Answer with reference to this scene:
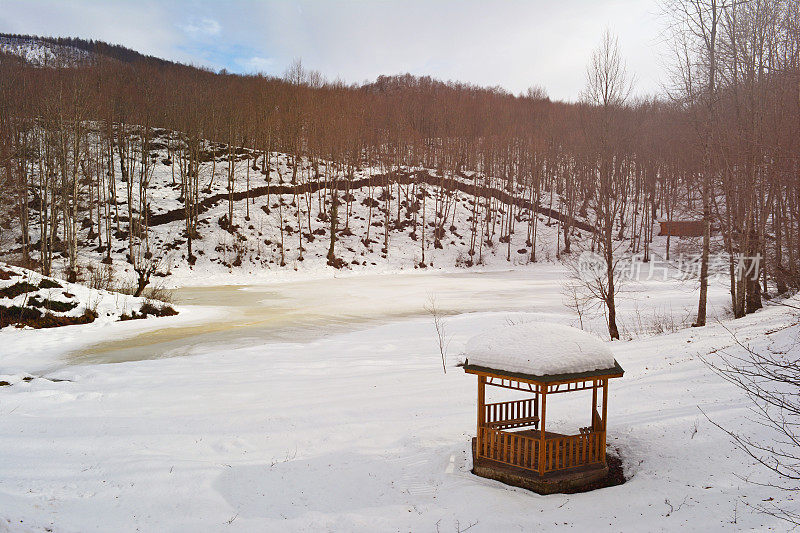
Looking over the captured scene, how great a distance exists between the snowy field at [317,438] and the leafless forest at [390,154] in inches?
308

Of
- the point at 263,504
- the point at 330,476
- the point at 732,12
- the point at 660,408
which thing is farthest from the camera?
the point at 732,12

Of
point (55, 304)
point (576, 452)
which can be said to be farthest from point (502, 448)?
point (55, 304)

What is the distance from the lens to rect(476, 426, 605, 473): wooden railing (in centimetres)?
852

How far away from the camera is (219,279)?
40.6 meters

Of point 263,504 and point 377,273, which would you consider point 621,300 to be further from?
point 263,504

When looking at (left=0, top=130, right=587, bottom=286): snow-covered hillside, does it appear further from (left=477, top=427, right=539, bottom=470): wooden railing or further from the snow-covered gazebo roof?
the snow-covered gazebo roof

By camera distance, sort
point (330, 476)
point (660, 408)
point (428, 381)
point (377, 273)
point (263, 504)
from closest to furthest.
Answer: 1. point (263, 504)
2. point (330, 476)
3. point (660, 408)
4. point (428, 381)
5. point (377, 273)

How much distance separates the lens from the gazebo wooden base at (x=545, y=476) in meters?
8.25

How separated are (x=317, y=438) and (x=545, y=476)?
4987mm

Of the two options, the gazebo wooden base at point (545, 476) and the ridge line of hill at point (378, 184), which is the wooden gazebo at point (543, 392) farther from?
the ridge line of hill at point (378, 184)

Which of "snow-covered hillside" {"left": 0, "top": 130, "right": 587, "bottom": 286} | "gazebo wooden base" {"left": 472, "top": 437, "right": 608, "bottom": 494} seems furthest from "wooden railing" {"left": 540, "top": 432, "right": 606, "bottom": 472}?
"snow-covered hillside" {"left": 0, "top": 130, "right": 587, "bottom": 286}

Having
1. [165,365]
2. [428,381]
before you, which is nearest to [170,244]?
[165,365]

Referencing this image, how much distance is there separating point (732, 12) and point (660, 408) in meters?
17.1

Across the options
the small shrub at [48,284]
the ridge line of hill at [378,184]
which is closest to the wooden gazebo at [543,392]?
the small shrub at [48,284]
